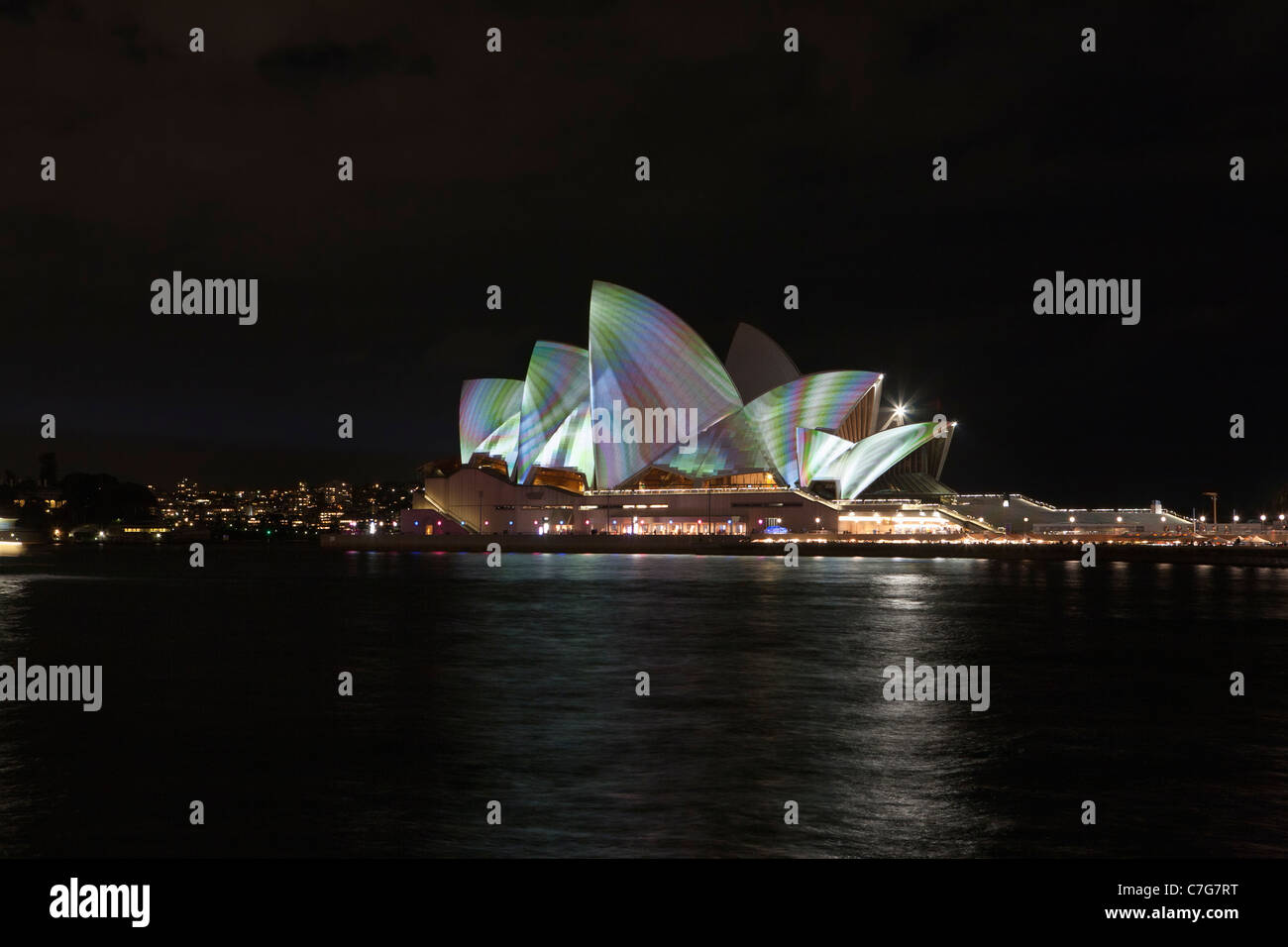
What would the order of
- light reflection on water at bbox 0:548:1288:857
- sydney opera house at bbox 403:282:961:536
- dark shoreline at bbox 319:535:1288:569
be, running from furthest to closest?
sydney opera house at bbox 403:282:961:536, dark shoreline at bbox 319:535:1288:569, light reflection on water at bbox 0:548:1288:857

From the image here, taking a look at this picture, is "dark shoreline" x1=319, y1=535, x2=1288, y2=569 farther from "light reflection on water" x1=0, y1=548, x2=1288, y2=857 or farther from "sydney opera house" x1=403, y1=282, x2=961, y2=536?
"light reflection on water" x1=0, y1=548, x2=1288, y2=857

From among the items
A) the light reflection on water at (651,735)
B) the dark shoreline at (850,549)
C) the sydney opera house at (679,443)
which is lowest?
the dark shoreline at (850,549)

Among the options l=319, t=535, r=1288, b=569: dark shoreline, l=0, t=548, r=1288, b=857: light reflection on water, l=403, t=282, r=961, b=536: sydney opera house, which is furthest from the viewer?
l=403, t=282, r=961, b=536: sydney opera house

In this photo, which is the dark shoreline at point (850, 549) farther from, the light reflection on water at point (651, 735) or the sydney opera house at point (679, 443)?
the light reflection on water at point (651, 735)

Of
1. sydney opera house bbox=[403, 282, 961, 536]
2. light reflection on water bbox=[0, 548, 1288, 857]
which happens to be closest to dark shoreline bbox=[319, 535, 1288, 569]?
sydney opera house bbox=[403, 282, 961, 536]

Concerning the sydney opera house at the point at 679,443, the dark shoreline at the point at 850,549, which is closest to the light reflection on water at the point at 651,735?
the dark shoreline at the point at 850,549

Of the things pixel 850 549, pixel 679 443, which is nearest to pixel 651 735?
pixel 850 549

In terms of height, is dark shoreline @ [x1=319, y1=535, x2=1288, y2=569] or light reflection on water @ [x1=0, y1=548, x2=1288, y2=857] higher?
light reflection on water @ [x1=0, y1=548, x2=1288, y2=857]
